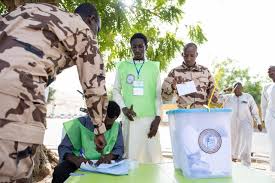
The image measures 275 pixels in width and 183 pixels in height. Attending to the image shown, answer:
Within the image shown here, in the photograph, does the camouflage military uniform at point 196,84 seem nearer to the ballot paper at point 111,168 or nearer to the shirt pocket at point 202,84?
the shirt pocket at point 202,84

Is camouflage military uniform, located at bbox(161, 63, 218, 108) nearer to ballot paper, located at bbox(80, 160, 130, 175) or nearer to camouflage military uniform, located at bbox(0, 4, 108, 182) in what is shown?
ballot paper, located at bbox(80, 160, 130, 175)

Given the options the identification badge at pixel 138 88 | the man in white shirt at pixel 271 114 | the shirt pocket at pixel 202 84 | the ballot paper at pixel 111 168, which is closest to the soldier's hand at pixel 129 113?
the identification badge at pixel 138 88

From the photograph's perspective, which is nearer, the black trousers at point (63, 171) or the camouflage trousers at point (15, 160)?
the camouflage trousers at point (15, 160)

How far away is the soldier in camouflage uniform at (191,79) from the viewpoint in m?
3.52

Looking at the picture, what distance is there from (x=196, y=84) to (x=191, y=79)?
0.06 metres

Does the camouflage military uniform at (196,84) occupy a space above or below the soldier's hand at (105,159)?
above

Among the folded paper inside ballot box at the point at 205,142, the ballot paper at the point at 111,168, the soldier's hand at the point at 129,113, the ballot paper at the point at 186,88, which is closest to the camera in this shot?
the folded paper inside ballot box at the point at 205,142

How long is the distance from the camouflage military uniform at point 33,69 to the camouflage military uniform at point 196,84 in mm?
1591

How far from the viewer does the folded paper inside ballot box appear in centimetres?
198

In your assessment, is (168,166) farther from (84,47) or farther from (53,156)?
(53,156)

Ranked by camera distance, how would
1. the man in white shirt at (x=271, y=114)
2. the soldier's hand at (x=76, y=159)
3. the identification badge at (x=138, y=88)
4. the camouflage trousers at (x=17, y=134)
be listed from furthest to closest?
the man in white shirt at (x=271, y=114) < the identification badge at (x=138, y=88) < the soldier's hand at (x=76, y=159) < the camouflage trousers at (x=17, y=134)

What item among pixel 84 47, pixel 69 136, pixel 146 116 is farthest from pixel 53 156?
pixel 84 47

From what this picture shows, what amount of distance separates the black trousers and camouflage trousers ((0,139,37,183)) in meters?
0.99

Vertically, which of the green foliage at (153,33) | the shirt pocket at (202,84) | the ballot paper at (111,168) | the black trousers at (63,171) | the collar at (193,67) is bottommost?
the black trousers at (63,171)
